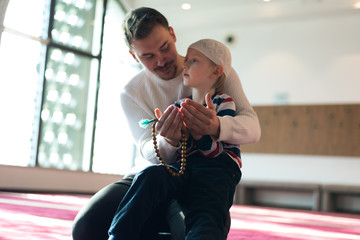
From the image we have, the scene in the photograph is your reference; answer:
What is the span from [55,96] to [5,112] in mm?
840

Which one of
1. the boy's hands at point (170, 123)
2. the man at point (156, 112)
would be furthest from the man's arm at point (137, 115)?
the boy's hands at point (170, 123)

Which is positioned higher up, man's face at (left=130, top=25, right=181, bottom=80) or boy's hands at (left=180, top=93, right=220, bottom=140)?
man's face at (left=130, top=25, right=181, bottom=80)

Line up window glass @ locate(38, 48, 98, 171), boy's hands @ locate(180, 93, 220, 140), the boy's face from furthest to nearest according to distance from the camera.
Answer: window glass @ locate(38, 48, 98, 171) → the boy's face → boy's hands @ locate(180, 93, 220, 140)

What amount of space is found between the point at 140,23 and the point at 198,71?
1.13ft

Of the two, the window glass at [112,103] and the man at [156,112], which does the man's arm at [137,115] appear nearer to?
the man at [156,112]

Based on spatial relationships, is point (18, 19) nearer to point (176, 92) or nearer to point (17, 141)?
point (17, 141)

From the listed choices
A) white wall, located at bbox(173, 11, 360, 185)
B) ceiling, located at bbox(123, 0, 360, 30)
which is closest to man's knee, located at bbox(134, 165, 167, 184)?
ceiling, located at bbox(123, 0, 360, 30)

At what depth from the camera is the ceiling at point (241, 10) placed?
268 inches

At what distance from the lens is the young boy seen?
1.28 meters

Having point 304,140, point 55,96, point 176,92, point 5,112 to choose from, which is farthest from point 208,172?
point 304,140

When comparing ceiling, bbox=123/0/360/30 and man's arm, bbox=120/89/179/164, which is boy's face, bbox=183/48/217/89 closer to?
man's arm, bbox=120/89/179/164

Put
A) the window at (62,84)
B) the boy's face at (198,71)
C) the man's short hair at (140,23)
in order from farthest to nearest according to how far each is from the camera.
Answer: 1. the window at (62,84)
2. the man's short hair at (140,23)
3. the boy's face at (198,71)

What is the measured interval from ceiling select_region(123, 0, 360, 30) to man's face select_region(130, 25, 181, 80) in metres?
5.13

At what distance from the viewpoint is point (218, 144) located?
5.04 feet
